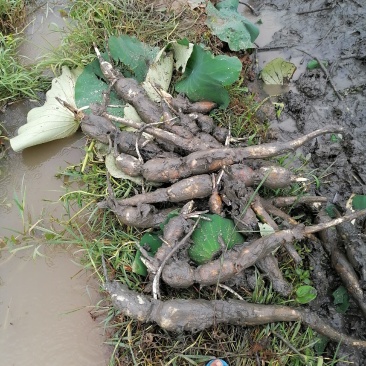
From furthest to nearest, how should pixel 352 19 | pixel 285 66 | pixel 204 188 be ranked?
pixel 352 19
pixel 285 66
pixel 204 188

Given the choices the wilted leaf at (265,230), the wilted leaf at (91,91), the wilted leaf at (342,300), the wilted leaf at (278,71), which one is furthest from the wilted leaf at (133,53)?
the wilted leaf at (342,300)

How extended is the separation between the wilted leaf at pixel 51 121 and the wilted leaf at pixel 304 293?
190cm

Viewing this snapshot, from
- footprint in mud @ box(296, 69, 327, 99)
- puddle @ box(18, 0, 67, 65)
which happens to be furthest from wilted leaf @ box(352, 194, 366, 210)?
puddle @ box(18, 0, 67, 65)

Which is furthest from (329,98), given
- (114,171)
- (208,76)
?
(114,171)

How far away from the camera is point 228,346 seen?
2564 millimetres

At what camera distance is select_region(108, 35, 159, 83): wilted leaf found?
3.13m

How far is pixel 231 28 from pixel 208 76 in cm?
56

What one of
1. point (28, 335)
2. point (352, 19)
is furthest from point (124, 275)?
point (352, 19)

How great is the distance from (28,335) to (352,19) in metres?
3.43

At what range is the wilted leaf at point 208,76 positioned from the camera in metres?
2.90

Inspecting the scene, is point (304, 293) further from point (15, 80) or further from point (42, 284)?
point (15, 80)

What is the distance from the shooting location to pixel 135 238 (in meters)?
2.80

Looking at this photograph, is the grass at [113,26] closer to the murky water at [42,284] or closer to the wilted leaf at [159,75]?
the wilted leaf at [159,75]

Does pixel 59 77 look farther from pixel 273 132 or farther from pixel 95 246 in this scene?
pixel 273 132
